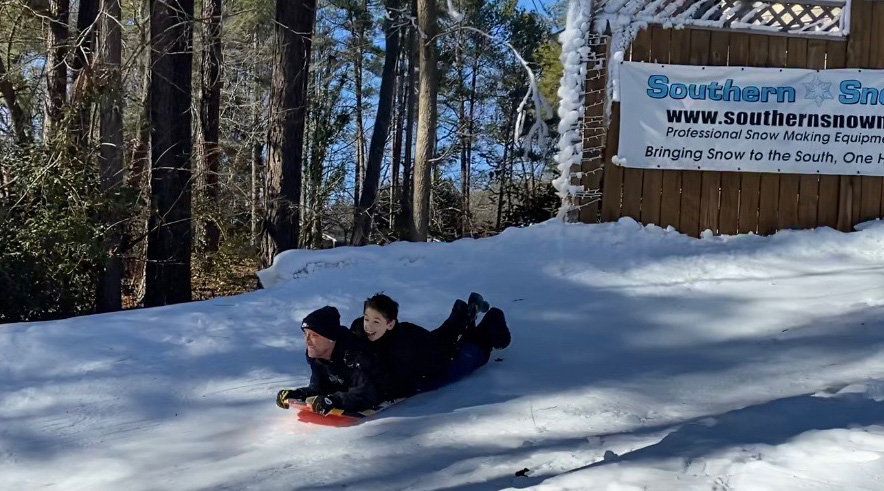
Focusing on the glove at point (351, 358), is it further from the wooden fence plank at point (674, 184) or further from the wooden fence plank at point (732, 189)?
the wooden fence plank at point (732, 189)

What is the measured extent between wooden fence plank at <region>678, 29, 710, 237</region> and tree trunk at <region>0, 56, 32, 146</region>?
7695 millimetres

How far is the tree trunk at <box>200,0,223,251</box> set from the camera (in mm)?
13634

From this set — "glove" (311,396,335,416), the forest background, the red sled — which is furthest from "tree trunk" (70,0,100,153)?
"glove" (311,396,335,416)

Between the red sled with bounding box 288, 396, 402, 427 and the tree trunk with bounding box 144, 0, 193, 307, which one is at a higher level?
the tree trunk with bounding box 144, 0, 193, 307

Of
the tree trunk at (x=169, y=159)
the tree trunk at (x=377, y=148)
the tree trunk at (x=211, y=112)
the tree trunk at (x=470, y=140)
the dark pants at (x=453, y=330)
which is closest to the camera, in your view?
the dark pants at (x=453, y=330)

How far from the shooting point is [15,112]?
1090cm

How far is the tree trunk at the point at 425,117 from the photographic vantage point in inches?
629

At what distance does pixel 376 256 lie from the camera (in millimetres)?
8070

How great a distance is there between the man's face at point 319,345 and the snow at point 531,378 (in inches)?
15.5

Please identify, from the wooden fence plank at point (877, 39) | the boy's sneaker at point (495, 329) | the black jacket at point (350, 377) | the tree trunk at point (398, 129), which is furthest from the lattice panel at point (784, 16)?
the tree trunk at point (398, 129)

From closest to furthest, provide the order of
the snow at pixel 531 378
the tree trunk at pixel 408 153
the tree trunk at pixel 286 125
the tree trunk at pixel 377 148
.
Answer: the snow at pixel 531 378 → the tree trunk at pixel 286 125 → the tree trunk at pixel 377 148 → the tree trunk at pixel 408 153

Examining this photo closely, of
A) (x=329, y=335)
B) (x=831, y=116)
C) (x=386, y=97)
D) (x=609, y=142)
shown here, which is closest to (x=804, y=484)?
(x=329, y=335)

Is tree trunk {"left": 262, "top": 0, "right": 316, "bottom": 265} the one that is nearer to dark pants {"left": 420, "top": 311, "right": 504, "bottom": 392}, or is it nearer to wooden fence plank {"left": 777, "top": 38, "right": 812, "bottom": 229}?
wooden fence plank {"left": 777, "top": 38, "right": 812, "bottom": 229}

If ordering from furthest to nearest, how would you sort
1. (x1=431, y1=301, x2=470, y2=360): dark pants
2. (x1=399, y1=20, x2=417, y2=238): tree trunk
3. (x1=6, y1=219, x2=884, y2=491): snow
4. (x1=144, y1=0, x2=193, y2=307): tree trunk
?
1. (x1=399, y1=20, x2=417, y2=238): tree trunk
2. (x1=144, y1=0, x2=193, y2=307): tree trunk
3. (x1=431, y1=301, x2=470, y2=360): dark pants
4. (x1=6, y1=219, x2=884, y2=491): snow
